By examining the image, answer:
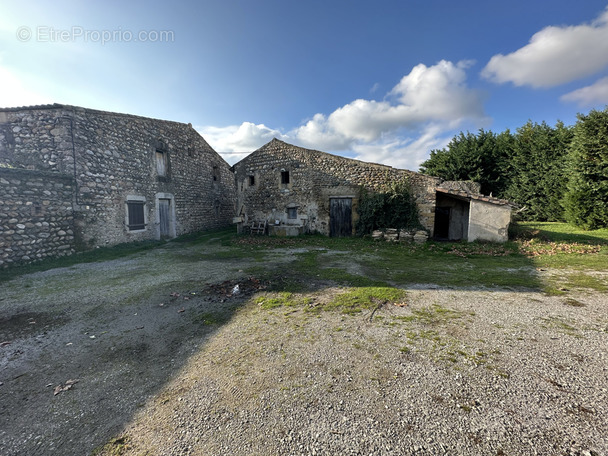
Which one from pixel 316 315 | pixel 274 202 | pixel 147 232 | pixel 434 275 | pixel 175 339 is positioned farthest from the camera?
pixel 274 202

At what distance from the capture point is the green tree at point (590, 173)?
12.7 m

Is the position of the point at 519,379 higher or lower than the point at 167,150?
lower

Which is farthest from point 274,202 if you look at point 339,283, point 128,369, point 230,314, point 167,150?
point 128,369

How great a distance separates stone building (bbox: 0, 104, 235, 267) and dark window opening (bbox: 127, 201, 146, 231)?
0.15ft

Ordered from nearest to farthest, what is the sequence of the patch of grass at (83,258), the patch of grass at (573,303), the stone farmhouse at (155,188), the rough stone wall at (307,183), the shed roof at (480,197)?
the patch of grass at (573,303)
the patch of grass at (83,258)
the stone farmhouse at (155,188)
the shed roof at (480,197)
the rough stone wall at (307,183)

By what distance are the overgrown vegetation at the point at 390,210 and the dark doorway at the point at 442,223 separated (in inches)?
Answer: 100

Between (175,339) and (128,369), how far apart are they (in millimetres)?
656

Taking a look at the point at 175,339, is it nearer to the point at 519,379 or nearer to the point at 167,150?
the point at 519,379

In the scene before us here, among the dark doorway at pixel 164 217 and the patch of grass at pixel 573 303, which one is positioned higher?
the dark doorway at pixel 164 217

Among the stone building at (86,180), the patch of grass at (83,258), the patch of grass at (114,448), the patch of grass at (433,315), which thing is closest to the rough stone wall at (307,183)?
the stone building at (86,180)

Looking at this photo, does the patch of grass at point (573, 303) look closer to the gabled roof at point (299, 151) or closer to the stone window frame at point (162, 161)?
the gabled roof at point (299, 151)

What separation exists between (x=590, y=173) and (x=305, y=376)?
18.8m

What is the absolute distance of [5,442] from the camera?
A: 1984 millimetres

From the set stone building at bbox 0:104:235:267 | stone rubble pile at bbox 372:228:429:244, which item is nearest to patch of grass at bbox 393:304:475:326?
stone rubble pile at bbox 372:228:429:244
